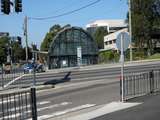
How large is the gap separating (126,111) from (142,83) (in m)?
5.28

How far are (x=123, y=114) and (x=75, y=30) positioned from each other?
69.4 meters

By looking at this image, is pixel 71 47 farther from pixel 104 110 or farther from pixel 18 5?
pixel 104 110

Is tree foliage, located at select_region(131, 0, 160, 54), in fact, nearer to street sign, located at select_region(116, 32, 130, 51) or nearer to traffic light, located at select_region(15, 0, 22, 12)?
traffic light, located at select_region(15, 0, 22, 12)

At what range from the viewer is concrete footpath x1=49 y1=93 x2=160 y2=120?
13750 mm

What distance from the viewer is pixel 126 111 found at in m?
15.0

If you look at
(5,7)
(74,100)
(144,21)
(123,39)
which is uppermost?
(144,21)

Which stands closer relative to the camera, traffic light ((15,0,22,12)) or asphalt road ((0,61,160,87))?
traffic light ((15,0,22,12))

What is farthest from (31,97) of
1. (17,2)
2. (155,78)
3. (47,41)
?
(47,41)

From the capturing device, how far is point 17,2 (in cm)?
3056

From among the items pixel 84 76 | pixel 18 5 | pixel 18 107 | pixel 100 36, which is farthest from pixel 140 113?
pixel 100 36

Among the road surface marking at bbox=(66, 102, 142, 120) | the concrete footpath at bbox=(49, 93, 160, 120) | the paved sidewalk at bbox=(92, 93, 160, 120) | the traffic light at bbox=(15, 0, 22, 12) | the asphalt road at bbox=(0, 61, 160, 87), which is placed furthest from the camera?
the asphalt road at bbox=(0, 61, 160, 87)

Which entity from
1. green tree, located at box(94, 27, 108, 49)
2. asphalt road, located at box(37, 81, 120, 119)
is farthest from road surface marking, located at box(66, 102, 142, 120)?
green tree, located at box(94, 27, 108, 49)

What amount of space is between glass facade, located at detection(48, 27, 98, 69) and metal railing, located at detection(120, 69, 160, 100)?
180 feet

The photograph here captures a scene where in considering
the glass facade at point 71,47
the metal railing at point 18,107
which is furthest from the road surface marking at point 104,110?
the glass facade at point 71,47
